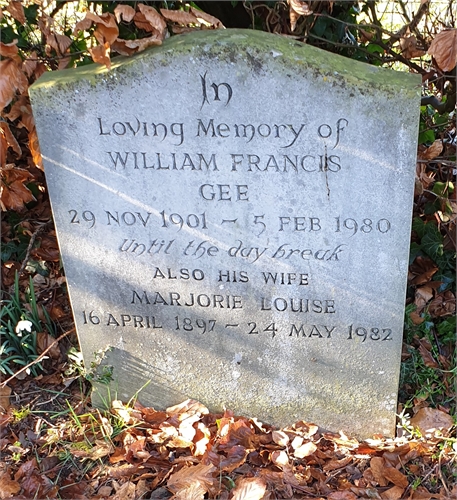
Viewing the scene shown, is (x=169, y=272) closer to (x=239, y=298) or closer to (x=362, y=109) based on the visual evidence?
(x=239, y=298)

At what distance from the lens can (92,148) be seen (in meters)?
1.97

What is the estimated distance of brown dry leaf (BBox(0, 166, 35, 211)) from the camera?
8.45 ft

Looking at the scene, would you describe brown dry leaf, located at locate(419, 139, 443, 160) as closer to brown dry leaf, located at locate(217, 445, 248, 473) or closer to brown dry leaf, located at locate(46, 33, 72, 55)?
brown dry leaf, located at locate(217, 445, 248, 473)

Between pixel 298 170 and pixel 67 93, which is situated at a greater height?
pixel 67 93

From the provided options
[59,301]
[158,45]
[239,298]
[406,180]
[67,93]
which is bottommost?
[59,301]

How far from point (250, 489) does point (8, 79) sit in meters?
1.84

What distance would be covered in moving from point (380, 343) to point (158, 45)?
147cm

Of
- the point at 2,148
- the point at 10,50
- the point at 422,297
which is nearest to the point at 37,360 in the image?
the point at 2,148

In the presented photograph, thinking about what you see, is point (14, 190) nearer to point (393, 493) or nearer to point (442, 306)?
point (393, 493)

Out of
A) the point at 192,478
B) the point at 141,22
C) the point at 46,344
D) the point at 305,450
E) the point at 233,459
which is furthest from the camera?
the point at 46,344

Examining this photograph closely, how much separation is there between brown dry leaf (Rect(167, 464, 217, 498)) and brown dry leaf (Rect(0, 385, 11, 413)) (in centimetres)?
94

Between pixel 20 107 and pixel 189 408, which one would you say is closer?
pixel 20 107

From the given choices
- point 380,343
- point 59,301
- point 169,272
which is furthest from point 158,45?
point 59,301

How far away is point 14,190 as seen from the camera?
8.61 feet
